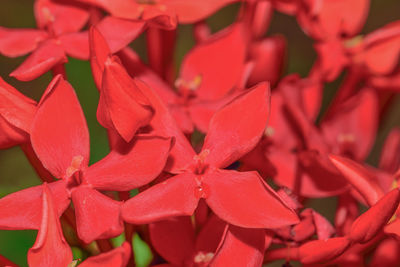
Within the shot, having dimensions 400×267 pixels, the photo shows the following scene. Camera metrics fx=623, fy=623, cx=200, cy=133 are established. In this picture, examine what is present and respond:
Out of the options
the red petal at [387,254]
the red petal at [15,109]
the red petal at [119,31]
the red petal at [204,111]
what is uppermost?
the red petal at [119,31]

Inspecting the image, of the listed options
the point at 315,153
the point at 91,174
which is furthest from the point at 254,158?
the point at 91,174

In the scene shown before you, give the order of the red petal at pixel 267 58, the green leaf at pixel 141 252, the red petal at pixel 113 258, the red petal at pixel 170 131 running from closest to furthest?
the red petal at pixel 113 258, the red petal at pixel 170 131, the green leaf at pixel 141 252, the red petal at pixel 267 58

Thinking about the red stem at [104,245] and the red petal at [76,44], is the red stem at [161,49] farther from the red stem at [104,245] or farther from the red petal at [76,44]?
the red stem at [104,245]

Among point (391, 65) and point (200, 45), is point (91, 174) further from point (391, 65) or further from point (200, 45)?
point (391, 65)

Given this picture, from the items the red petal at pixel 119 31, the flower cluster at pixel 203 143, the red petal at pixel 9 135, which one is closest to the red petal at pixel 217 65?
the flower cluster at pixel 203 143

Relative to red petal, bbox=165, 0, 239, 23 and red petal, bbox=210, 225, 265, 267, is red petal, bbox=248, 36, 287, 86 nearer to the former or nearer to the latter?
red petal, bbox=165, 0, 239, 23

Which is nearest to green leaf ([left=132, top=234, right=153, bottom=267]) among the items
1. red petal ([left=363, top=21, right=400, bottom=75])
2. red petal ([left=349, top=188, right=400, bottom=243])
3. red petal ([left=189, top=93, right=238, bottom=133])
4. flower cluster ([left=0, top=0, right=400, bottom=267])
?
flower cluster ([left=0, top=0, right=400, bottom=267])
